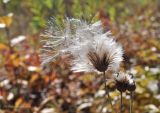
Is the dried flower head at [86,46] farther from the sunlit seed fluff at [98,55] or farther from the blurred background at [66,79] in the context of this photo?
the blurred background at [66,79]

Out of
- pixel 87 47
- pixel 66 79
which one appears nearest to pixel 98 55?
pixel 87 47

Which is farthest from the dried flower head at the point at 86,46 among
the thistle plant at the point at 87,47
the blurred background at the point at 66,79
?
the blurred background at the point at 66,79

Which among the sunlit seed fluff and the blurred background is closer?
the sunlit seed fluff

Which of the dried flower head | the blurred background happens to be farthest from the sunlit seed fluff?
the blurred background

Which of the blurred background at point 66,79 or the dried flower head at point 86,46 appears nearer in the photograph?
the dried flower head at point 86,46

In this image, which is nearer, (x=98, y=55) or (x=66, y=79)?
(x=98, y=55)

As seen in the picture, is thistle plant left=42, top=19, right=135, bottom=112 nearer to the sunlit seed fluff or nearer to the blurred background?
the sunlit seed fluff

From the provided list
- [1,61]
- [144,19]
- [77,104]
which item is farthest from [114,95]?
[144,19]

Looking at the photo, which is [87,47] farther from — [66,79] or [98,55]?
[66,79]
